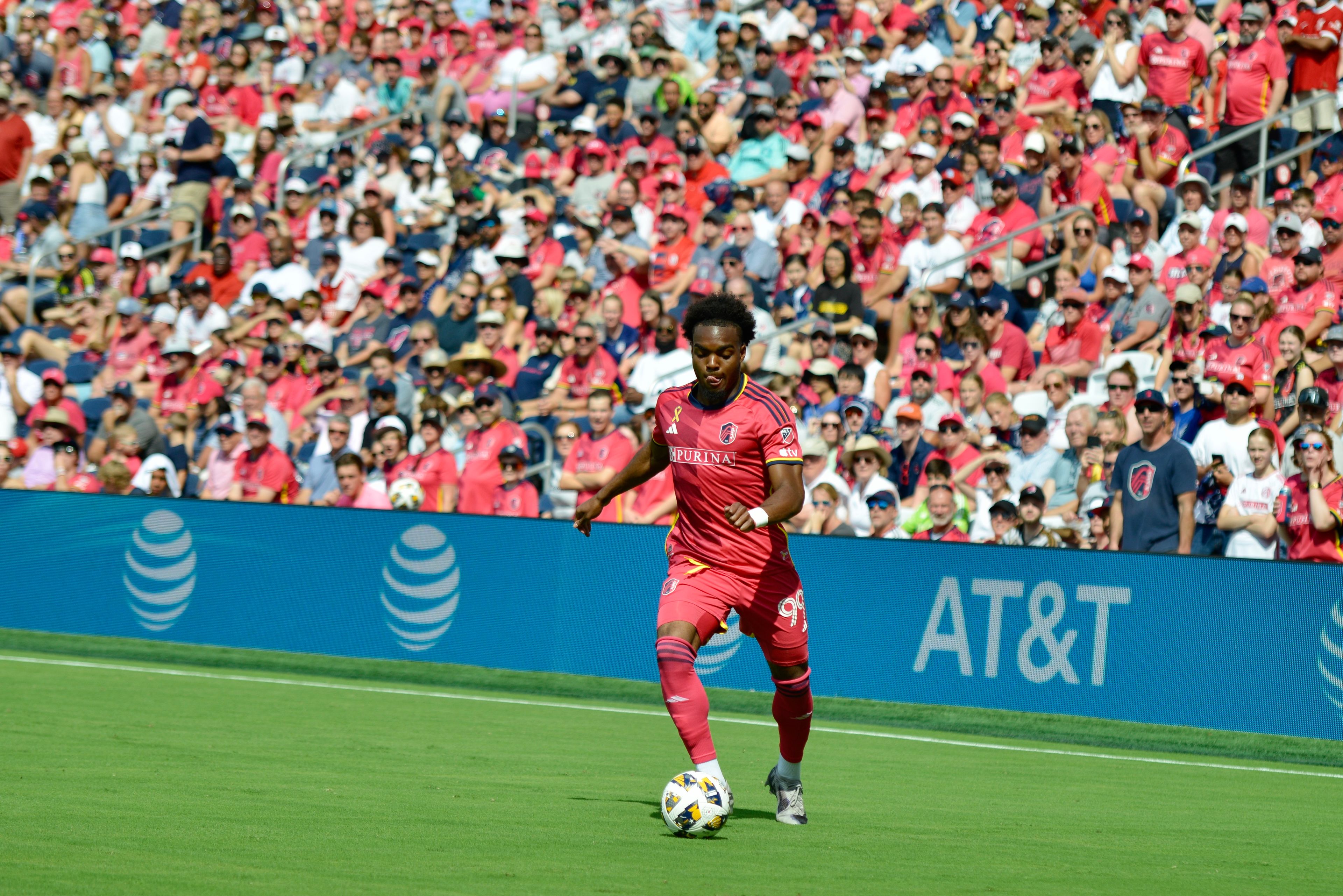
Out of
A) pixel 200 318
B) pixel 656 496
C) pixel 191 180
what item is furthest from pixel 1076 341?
pixel 191 180

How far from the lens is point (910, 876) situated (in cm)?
683

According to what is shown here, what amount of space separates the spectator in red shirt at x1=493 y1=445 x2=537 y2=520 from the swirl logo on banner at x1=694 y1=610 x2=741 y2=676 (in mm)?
2608

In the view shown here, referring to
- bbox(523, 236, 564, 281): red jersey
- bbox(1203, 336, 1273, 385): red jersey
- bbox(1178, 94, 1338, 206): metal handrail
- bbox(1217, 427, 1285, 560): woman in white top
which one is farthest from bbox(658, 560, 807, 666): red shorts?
bbox(523, 236, 564, 281): red jersey

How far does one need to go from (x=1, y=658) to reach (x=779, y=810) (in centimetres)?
990

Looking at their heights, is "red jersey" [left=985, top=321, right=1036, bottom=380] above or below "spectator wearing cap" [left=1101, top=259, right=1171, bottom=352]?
below

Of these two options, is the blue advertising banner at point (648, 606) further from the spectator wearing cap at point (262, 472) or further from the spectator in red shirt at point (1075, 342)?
the spectator in red shirt at point (1075, 342)

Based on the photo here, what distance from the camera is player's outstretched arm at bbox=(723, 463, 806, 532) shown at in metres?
7.48

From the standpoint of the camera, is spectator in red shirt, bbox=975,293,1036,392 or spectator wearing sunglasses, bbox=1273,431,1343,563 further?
spectator in red shirt, bbox=975,293,1036,392

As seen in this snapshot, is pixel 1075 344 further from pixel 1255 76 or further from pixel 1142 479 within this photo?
pixel 1255 76

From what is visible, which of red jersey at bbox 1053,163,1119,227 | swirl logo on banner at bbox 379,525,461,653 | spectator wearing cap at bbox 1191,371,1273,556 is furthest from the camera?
red jersey at bbox 1053,163,1119,227

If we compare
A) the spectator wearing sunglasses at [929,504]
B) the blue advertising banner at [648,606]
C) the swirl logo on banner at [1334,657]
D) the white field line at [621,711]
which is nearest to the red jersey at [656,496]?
the blue advertising banner at [648,606]

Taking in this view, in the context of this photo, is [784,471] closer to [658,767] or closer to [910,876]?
[910,876]

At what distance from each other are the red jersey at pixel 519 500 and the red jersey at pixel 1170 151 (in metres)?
7.05

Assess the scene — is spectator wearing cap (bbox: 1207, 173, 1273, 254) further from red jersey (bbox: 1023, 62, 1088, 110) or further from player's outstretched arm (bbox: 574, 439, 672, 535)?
player's outstretched arm (bbox: 574, 439, 672, 535)
